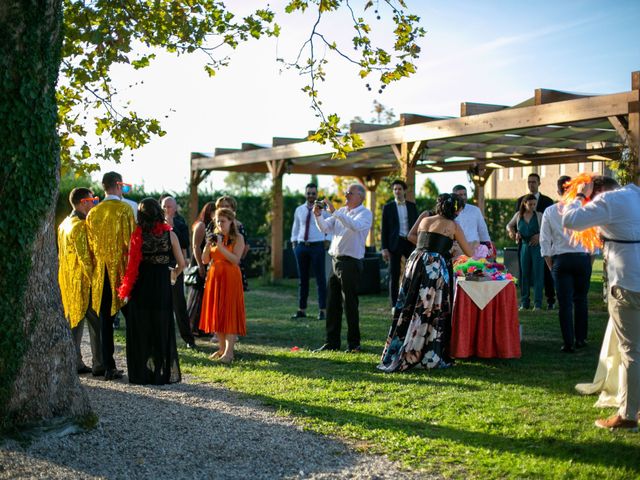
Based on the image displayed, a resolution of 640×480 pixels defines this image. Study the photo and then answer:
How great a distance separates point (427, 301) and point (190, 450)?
350 centimetres

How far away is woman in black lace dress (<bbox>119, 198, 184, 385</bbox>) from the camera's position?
7.25 metres

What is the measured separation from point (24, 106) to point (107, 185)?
2355 millimetres

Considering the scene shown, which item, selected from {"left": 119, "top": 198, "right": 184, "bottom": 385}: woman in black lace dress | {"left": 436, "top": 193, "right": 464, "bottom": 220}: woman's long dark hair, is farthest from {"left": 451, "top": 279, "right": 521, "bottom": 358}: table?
{"left": 119, "top": 198, "right": 184, "bottom": 385}: woman in black lace dress

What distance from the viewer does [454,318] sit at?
846 cm

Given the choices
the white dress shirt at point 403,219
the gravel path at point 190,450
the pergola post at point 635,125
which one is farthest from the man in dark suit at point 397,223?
the gravel path at point 190,450

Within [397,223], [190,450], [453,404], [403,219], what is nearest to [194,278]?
[397,223]

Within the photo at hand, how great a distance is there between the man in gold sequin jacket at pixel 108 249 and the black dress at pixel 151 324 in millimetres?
232

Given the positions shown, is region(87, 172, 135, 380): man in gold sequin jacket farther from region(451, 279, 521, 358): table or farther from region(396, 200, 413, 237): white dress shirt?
region(396, 200, 413, 237): white dress shirt

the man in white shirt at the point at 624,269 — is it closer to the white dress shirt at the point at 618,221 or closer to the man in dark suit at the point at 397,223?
the white dress shirt at the point at 618,221

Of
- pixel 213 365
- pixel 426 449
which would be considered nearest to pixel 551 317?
pixel 213 365

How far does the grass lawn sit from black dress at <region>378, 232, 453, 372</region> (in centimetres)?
20

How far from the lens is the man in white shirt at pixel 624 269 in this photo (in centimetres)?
547

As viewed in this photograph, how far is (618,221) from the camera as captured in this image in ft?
18.2

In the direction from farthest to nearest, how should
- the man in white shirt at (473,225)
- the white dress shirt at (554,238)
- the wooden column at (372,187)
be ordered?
the wooden column at (372,187)
the man in white shirt at (473,225)
the white dress shirt at (554,238)
